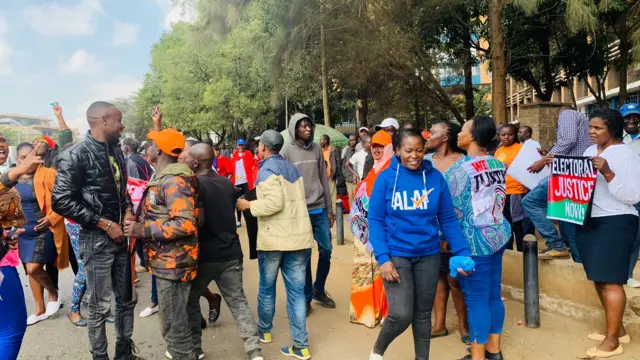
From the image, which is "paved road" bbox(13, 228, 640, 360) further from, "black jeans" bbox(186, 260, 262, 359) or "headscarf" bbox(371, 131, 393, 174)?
"headscarf" bbox(371, 131, 393, 174)

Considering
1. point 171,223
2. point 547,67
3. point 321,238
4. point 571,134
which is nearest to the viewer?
point 171,223

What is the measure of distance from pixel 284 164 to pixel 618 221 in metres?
2.57

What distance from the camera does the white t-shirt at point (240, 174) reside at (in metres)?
9.46

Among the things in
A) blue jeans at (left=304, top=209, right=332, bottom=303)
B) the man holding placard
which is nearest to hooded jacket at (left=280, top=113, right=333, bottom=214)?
blue jeans at (left=304, top=209, right=332, bottom=303)

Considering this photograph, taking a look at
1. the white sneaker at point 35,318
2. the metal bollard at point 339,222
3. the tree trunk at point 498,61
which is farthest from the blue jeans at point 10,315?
the tree trunk at point 498,61

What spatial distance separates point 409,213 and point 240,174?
676 centimetres

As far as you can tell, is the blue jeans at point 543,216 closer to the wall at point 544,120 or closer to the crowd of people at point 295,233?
the crowd of people at point 295,233

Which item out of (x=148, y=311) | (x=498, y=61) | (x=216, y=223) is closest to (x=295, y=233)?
(x=216, y=223)

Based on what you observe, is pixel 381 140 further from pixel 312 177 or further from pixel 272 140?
pixel 272 140

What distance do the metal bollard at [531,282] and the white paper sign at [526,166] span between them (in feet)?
3.62

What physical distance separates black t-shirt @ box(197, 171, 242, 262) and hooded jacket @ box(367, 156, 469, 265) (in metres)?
1.18

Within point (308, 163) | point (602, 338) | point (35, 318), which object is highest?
point (308, 163)

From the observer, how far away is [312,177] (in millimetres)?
4941

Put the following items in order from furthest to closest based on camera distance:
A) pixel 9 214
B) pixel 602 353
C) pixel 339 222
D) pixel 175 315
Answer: pixel 339 222 < pixel 602 353 < pixel 175 315 < pixel 9 214
